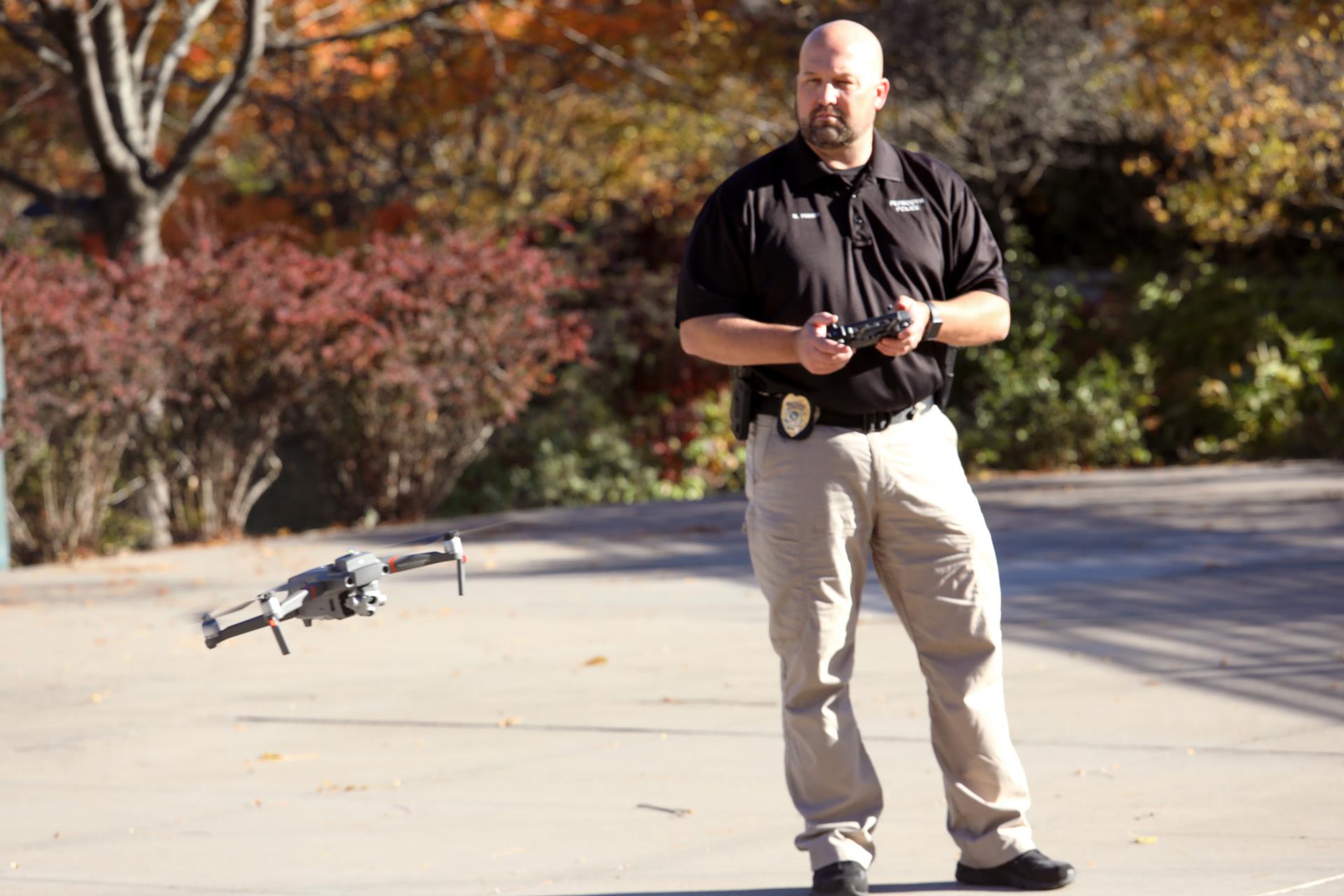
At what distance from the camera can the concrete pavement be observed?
446 cm

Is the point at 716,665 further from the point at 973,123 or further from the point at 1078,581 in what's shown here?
the point at 973,123

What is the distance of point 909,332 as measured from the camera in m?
3.86

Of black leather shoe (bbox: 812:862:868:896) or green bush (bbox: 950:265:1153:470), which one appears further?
green bush (bbox: 950:265:1153:470)

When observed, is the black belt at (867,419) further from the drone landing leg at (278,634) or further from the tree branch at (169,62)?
the tree branch at (169,62)

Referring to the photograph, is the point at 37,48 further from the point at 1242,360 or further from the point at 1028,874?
the point at 1028,874

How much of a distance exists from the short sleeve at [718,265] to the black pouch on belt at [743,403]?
148 mm

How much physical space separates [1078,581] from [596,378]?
236 inches

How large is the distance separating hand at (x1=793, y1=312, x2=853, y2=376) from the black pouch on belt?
298 mm

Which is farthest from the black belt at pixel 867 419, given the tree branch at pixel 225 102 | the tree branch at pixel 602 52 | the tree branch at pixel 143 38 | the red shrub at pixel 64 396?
the tree branch at pixel 602 52

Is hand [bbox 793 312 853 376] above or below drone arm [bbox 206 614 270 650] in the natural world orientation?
above

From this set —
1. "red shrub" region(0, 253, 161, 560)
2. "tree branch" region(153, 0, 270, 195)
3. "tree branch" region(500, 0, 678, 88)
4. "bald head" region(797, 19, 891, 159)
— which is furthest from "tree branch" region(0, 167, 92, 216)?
"bald head" region(797, 19, 891, 159)

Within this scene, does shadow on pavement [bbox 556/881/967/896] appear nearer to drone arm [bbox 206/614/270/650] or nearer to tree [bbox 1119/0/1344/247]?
drone arm [bbox 206/614/270/650]

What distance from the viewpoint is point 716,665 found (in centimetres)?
697

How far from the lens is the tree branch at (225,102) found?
1220cm
